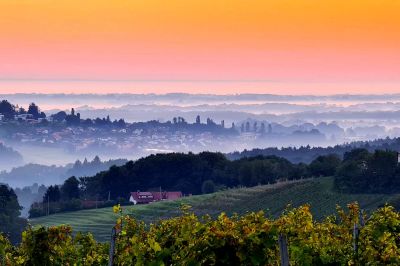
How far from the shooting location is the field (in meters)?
98.8

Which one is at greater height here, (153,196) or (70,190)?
(70,190)

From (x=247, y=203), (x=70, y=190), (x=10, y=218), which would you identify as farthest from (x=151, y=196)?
(x=10, y=218)

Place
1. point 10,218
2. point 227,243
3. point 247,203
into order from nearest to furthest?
point 227,243 → point 10,218 → point 247,203

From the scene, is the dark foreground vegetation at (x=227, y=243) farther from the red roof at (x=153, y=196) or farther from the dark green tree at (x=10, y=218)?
the red roof at (x=153, y=196)

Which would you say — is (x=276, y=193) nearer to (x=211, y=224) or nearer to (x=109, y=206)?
(x=109, y=206)

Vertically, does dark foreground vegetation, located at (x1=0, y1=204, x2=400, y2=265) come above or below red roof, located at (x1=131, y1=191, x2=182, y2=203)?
above

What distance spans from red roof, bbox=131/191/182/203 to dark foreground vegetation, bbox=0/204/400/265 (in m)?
128

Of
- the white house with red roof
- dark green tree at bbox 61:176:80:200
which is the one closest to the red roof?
the white house with red roof

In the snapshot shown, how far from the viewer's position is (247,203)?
111 meters

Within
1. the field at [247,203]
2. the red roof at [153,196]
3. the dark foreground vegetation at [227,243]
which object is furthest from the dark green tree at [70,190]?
the dark foreground vegetation at [227,243]

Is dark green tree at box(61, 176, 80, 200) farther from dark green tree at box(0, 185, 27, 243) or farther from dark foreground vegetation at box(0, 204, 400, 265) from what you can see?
dark foreground vegetation at box(0, 204, 400, 265)

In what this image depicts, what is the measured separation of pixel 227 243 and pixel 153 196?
136565 mm

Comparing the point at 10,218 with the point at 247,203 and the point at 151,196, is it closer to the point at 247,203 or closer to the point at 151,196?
the point at 247,203

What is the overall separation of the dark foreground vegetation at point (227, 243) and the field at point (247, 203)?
7178cm
